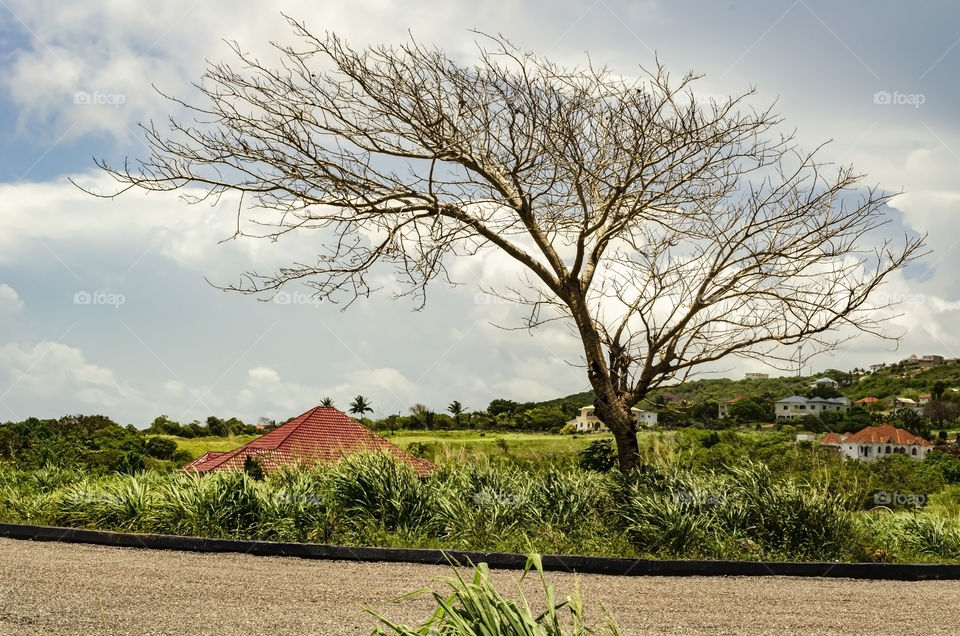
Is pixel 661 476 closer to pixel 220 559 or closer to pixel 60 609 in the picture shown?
pixel 220 559

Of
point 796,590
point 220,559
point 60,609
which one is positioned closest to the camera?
point 60,609

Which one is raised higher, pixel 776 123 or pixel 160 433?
pixel 776 123

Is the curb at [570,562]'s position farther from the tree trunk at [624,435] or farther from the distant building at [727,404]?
the distant building at [727,404]

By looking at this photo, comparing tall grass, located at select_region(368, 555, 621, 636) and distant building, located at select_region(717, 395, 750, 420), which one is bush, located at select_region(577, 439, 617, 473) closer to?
tall grass, located at select_region(368, 555, 621, 636)

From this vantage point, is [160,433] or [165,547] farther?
[160,433]

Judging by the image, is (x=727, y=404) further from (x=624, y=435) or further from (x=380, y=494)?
(x=380, y=494)

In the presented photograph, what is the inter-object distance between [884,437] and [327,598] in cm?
4310

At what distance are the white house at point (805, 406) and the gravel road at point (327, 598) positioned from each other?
1673 inches

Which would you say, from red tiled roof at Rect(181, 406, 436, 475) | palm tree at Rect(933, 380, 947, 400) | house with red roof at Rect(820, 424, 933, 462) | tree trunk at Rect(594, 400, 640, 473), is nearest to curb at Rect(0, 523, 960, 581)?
tree trunk at Rect(594, 400, 640, 473)

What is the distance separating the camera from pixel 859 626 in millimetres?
6051

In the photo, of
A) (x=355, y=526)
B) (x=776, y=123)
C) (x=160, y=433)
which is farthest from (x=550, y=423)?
(x=355, y=526)

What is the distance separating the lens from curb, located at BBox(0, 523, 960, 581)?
7797 millimetres

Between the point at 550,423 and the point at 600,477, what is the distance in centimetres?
2297

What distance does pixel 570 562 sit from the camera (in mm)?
7797
